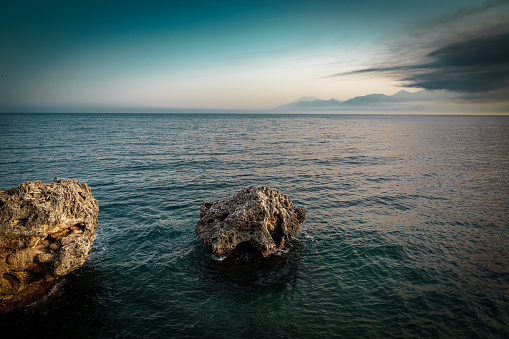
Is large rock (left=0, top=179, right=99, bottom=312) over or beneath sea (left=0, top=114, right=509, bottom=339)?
over

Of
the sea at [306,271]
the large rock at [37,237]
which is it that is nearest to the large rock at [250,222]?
the sea at [306,271]

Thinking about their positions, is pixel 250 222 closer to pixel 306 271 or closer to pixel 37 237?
pixel 306 271

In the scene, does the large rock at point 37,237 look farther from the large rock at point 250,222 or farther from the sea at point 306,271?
the large rock at point 250,222

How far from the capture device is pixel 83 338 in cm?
953

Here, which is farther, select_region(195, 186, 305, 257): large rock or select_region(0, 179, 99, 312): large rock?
select_region(195, 186, 305, 257): large rock

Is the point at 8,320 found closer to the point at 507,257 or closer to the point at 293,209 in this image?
the point at 293,209

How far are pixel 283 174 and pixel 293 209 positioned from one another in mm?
16629

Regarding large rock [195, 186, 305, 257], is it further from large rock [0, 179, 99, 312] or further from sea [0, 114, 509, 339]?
large rock [0, 179, 99, 312]

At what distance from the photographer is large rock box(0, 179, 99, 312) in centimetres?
1035

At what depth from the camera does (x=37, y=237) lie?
1088 cm

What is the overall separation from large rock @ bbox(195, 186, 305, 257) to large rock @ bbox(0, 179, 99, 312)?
6257 millimetres

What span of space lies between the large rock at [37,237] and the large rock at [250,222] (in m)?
6.26

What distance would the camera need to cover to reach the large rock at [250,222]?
46.9ft

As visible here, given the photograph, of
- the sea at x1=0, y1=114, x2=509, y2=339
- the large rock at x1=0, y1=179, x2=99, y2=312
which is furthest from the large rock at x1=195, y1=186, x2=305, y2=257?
the large rock at x1=0, y1=179, x2=99, y2=312
